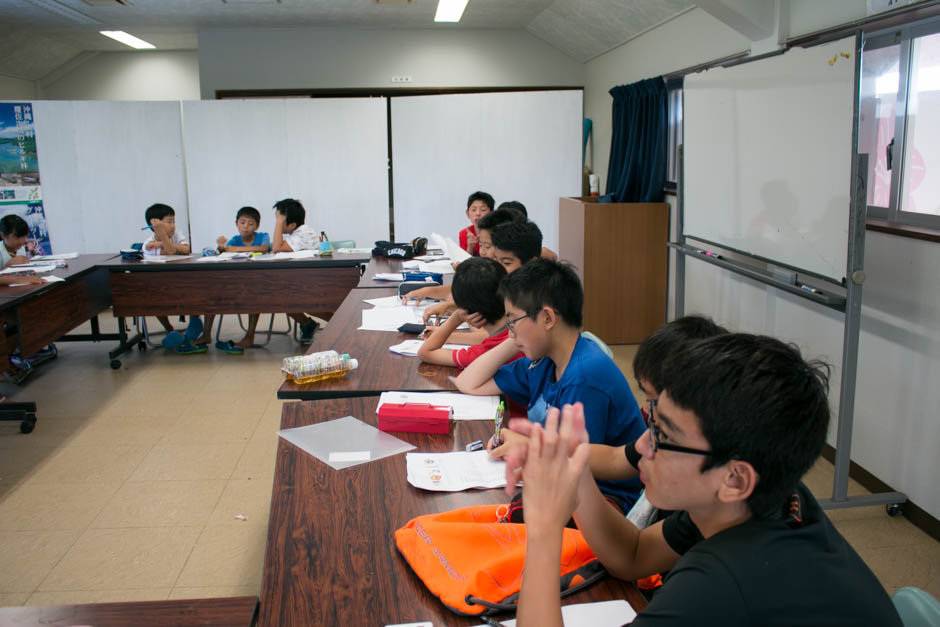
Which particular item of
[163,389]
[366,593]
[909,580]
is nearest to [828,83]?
[909,580]

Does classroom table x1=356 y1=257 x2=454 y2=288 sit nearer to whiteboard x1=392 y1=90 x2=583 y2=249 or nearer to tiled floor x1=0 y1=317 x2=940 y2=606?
tiled floor x1=0 y1=317 x2=940 y2=606

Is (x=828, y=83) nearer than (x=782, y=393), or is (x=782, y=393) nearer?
(x=782, y=393)

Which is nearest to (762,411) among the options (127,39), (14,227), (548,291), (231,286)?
(548,291)

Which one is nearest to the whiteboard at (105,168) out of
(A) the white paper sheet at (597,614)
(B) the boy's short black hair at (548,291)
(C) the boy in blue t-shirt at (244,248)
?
(C) the boy in blue t-shirt at (244,248)

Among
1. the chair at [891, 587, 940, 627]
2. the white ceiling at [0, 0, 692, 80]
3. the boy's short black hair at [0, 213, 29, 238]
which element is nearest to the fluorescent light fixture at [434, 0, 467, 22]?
the white ceiling at [0, 0, 692, 80]

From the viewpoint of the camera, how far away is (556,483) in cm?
96

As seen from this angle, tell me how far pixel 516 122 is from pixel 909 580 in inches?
219

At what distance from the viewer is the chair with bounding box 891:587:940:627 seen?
0.99 m

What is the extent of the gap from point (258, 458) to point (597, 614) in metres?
2.68

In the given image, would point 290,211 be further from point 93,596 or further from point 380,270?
point 93,596

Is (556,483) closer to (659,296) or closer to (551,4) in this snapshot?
(659,296)

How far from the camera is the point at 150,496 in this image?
3.17 m

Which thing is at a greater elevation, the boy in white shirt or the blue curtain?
the blue curtain

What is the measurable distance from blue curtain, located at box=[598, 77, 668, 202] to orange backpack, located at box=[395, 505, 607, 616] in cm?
478
